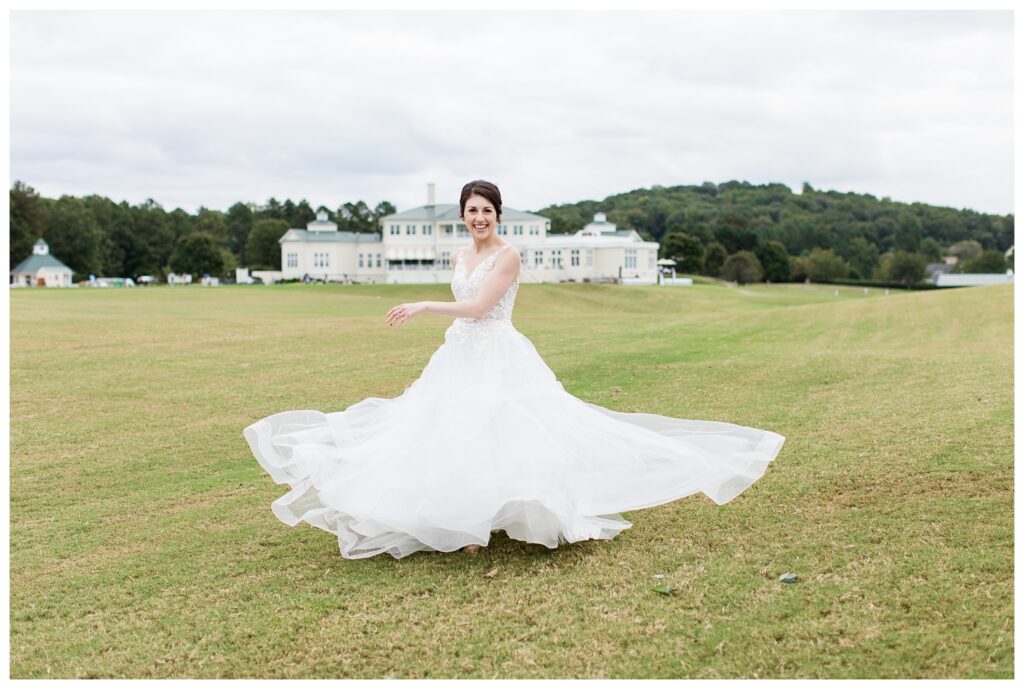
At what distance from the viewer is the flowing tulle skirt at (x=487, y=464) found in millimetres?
6199

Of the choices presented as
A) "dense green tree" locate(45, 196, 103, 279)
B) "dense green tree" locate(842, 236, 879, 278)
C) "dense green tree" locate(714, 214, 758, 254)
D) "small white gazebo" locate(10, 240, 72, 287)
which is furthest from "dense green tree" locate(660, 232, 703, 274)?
"small white gazebo" locate(10, 240, 72, 287)

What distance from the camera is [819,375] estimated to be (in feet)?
51.6

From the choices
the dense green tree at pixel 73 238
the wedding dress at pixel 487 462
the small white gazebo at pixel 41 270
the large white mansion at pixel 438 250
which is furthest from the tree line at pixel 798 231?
the wedding dress at pixel 487 462

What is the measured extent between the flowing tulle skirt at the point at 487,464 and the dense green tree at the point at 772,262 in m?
96.7

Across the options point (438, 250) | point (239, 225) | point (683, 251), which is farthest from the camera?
point (239, 225)

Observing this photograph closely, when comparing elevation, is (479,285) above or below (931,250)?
below

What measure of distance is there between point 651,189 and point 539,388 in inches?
5702

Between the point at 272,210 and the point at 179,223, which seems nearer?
the point at 179,223

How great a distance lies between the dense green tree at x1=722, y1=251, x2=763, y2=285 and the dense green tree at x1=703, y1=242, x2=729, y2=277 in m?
3.47

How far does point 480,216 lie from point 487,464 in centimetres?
173

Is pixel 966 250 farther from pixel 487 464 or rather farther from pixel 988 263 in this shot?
pixel 487 464

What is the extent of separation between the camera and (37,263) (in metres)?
87.4

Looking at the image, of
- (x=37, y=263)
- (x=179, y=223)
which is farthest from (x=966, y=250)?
(x=37, y=263)

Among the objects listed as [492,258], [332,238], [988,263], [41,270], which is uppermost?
[332,238]
